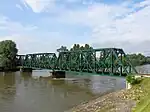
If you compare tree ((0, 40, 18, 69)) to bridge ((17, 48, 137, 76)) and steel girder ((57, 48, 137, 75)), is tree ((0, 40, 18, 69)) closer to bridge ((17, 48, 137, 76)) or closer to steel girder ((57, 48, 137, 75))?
bridge ((17, 48, 137, 76))

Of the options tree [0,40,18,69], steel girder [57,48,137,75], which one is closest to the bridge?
steel girder [57,48,137,75]

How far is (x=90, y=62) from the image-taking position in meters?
83.0

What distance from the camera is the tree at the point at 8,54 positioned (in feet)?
452

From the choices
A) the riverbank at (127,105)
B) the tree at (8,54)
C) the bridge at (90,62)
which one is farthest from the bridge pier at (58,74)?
the riverbank at (127,105)

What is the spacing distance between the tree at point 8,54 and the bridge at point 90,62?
17817 millimetres

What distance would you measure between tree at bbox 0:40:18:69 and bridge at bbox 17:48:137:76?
17.8m

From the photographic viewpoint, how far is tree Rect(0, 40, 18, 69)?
13788 cm

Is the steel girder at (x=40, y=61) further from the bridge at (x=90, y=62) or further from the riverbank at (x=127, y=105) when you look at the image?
the riverbank at (x=127, y=105)

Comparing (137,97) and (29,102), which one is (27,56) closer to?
(29,102)

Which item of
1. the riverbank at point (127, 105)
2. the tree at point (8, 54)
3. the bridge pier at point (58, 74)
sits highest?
the tree at point (8, 54)

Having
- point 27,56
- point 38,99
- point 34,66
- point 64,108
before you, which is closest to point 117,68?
point 38,99

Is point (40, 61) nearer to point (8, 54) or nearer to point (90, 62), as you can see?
point (8, 54)

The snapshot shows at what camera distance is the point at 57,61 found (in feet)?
340

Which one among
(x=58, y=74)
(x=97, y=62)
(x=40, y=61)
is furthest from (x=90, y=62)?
(x=40, y=61)
